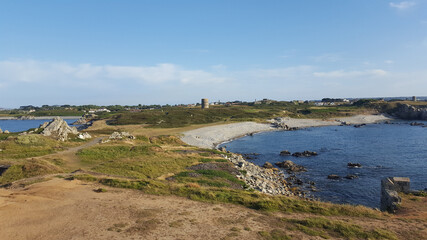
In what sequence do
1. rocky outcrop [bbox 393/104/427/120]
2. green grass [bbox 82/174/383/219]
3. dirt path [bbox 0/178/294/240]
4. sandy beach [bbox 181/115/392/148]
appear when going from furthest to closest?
rocky outcrop [bbox 393/104/427/120]
sandy beach [bbox 181/115/392/148]
green grass [bbox 82/174/383/219]
dirt path [bbox 0/178/294/240]

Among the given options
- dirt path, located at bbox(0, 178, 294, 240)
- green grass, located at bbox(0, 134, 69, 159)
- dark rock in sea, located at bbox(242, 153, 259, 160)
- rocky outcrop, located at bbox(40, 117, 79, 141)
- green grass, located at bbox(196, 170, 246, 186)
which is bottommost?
dark rock in sea, located at bbox(242, 153, 259, 160)

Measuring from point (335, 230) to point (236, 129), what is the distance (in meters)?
92.9

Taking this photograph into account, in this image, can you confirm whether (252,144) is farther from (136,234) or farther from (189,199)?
(136,234)

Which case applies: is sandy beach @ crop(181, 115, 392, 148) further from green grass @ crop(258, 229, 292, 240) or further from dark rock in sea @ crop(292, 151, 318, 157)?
green grass @ crop(258, 229, 292, 240)

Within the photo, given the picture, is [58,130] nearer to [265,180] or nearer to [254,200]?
[265,180]

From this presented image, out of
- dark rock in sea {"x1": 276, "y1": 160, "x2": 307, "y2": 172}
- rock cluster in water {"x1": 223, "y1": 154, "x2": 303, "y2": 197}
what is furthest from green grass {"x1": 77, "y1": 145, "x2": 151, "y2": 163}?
dark rock in sea {"x1": 276, "y1": 160, "x2": 307, "y2": 172}

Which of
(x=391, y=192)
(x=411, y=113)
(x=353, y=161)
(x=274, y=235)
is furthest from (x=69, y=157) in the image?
(x=411, y=113)

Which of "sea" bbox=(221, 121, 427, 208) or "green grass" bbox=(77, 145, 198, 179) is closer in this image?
"green grass" bbox=(77, 145, 198, 179)

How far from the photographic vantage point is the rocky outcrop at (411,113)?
15212 centimetres

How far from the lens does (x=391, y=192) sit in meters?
24.6

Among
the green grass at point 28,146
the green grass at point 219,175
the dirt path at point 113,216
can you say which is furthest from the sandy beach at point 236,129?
the dirt path at point 113,216

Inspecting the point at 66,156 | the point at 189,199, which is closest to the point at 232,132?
the point at 66,156

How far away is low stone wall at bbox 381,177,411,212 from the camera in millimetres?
23656

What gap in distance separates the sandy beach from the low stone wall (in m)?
51.0
